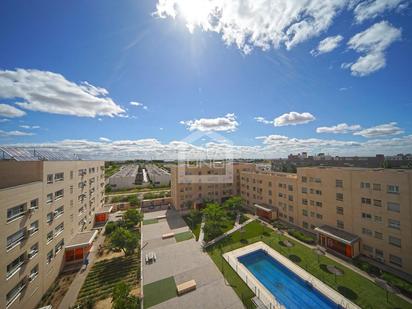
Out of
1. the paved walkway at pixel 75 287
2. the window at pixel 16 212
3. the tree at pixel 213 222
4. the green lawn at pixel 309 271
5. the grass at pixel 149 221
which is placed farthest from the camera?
the grass at pixel 149 221

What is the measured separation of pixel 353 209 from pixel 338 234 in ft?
13.8

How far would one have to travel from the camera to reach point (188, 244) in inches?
1104

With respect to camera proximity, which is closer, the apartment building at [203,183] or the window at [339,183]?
the window at [339,183]

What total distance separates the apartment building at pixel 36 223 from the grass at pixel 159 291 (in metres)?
10.7

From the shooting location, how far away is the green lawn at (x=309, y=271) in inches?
Result: 666

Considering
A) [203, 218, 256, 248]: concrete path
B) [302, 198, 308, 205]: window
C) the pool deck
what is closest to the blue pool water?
the pool deck

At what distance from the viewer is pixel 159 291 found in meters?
18.5

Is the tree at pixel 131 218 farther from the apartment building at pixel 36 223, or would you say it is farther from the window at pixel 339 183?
the window at pixel 339 183

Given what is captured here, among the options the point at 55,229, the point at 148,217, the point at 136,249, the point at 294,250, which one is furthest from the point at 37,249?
the point at 294,250

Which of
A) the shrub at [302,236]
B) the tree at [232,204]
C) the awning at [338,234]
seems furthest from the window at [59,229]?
the awning at [338,234]

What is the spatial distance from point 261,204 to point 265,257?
16.8 metres

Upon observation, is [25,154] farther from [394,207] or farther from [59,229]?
[394,207]

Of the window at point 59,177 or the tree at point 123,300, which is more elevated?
the window at point 59,177

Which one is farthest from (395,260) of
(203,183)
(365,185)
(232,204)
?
(203,183)
